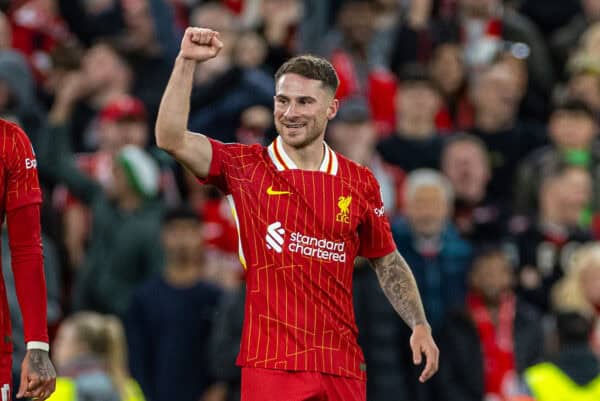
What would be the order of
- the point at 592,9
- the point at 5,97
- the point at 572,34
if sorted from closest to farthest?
the point at 5,97 < the point at 592,9 < the point at 572,34

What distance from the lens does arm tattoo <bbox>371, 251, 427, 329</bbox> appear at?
693 cm

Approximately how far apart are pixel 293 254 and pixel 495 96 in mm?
7215

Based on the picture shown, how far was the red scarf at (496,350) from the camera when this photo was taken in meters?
11.0

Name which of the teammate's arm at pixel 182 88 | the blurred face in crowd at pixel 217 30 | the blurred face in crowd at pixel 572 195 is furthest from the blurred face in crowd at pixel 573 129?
the teammate's arm at pixel 182 88

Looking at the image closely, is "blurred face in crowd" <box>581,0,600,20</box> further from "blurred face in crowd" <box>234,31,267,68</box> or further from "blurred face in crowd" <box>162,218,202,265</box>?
"blurred face in crowd" <box>162,218,202,265</box>

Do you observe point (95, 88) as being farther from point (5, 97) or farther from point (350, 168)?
point (350, 168)

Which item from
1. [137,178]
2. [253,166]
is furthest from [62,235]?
[253,166]

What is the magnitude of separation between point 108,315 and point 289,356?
5.16m

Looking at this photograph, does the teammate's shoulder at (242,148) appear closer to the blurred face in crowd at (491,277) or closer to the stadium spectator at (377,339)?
the stadium spectator at (377,339)

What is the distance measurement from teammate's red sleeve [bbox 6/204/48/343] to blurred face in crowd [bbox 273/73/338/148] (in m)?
1.14

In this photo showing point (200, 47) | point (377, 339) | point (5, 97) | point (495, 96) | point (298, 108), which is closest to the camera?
point (200, 47)

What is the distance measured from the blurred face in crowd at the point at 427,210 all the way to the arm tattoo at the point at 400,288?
14.1 ft

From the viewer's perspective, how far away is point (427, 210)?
11406mm

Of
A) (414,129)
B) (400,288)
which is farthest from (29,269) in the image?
(414,129)
